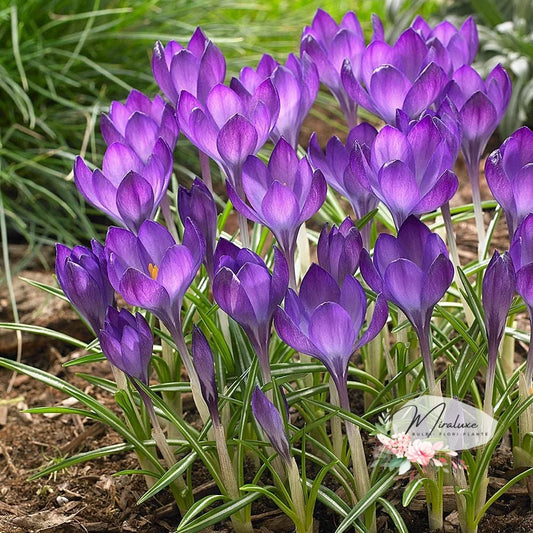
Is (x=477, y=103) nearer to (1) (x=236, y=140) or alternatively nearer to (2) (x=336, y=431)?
(1) (x=236, y=140)

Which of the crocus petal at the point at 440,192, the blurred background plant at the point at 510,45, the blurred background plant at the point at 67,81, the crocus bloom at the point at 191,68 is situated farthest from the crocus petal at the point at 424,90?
the blurred background plant at the point at 510,45

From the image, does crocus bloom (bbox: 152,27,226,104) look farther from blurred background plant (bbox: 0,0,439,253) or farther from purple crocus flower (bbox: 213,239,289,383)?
blurred background plant (bbox: 0,0,439,253)

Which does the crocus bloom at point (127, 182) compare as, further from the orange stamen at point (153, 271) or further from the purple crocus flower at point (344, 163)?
the purple crocus flower at point (344, 163)

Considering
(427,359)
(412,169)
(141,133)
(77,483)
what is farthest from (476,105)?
(77,483)

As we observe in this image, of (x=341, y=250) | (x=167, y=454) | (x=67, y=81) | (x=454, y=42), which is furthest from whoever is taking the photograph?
(x=67, y=81)

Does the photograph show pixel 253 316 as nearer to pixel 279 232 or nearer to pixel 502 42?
pixel 279 232

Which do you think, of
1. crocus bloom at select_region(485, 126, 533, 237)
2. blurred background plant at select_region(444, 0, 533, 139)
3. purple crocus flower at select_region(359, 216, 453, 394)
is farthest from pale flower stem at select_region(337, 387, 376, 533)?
blurred background plant at select_region(444, 0, 533, 139)
